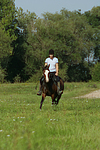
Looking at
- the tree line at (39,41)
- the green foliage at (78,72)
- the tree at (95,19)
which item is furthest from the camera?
the tree at (95,19)

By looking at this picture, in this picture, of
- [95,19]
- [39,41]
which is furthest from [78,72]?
[95,19]

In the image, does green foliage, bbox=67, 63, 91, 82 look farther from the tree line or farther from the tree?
the tree

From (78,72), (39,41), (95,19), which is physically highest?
(95,19)

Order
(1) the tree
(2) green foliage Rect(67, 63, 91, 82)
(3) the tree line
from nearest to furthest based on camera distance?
(3) the tree line
(2) green foliage Rect(67, 63, 91, 82)
(1) the tree

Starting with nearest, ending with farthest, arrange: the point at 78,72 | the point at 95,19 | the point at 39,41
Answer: the point at 39,41 < the point at 78,72 < the point at 95,19

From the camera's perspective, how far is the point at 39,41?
148 feet

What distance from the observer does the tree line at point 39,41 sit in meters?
42.8

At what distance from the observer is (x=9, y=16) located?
139 ft

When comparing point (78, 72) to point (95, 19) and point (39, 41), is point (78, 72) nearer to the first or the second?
point (39, 41)

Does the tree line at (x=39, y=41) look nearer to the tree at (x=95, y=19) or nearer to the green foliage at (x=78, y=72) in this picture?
the green foliage at (x=78, y=72)

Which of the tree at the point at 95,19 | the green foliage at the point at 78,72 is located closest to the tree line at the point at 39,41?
the green foliage at the point at 78,72

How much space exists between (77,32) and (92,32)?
3.28 m

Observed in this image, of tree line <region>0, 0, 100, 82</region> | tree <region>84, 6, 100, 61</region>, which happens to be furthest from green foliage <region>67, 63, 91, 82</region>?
tree <region>84, 6, 100, 61</region>

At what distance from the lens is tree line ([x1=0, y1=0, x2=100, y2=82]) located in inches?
1686
